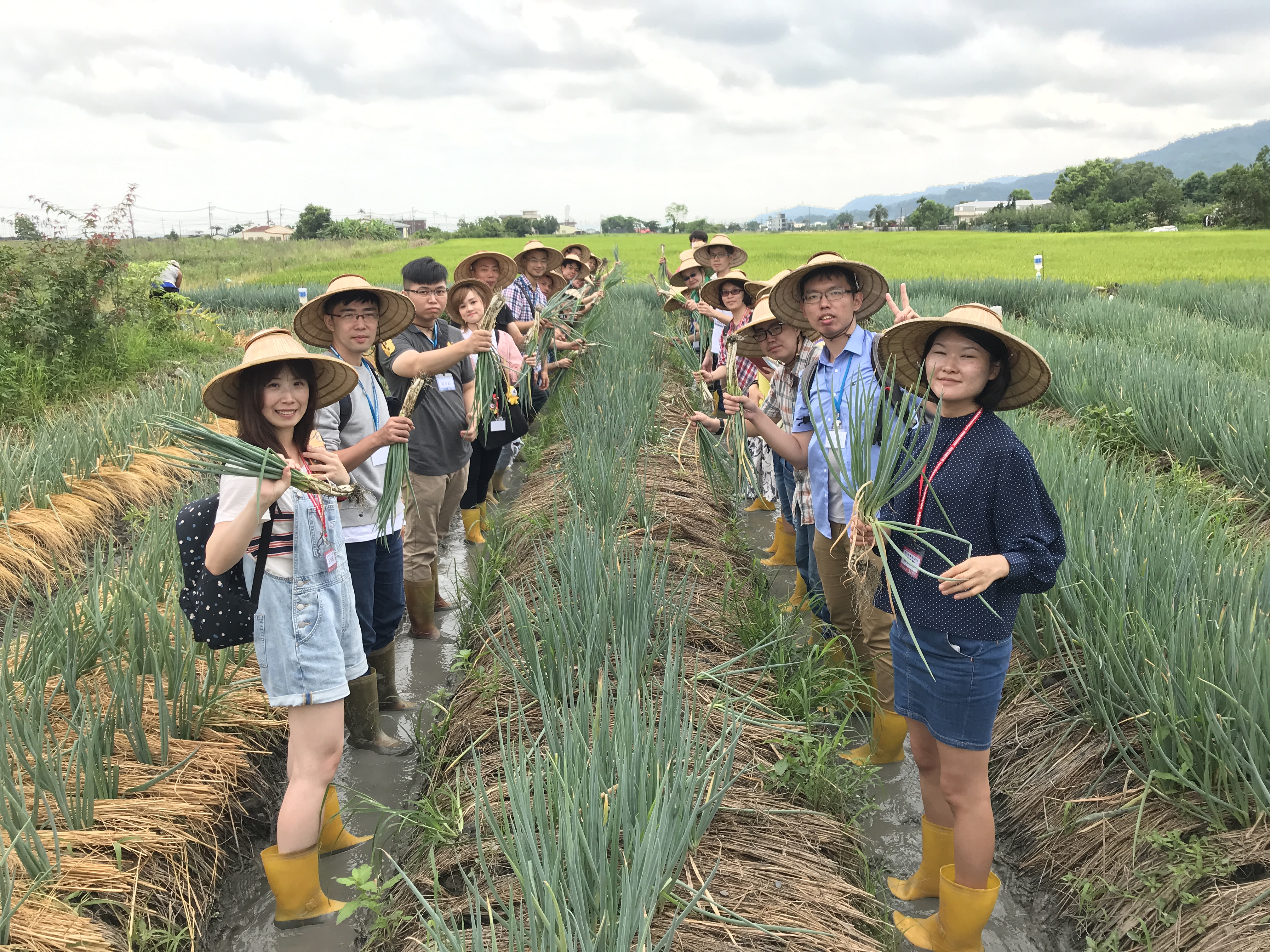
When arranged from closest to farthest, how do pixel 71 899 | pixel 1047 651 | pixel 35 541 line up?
pixel 71 899, pixel 1047 651, pixel 35 541

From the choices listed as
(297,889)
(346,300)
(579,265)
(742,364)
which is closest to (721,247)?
(742,364)

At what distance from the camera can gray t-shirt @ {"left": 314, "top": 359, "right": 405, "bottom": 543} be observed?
2574mm

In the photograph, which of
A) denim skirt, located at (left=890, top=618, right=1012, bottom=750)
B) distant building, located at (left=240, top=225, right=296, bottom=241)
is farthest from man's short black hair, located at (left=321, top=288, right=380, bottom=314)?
distant building, located at (left=240, top=225, right=296, bottom=241)

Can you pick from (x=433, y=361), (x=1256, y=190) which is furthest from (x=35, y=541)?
(x=1256, y=190)

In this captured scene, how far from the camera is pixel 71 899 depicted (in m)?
1.83

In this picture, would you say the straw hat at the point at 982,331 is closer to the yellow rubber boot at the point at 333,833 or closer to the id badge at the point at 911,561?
Answer: the id badge at the point at 911,561

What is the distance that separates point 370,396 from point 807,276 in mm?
1517

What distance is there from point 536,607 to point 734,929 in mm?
1481

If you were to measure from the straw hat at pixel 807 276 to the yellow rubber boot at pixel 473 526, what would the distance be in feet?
8.30

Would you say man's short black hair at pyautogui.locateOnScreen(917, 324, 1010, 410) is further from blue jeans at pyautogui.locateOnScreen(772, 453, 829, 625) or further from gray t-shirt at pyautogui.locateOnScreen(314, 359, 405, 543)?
gray t-shirt at pyautogui.locateOnScreen(314, 359, 405, 543)

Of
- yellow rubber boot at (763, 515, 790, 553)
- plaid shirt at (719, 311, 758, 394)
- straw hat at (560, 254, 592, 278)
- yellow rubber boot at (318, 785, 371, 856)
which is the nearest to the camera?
yellow rubber boot at (318, 785, 371, 856)

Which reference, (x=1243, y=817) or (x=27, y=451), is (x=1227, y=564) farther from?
(x=27, y=451)

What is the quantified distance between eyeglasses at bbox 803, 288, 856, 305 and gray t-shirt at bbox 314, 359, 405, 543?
1.43 meters

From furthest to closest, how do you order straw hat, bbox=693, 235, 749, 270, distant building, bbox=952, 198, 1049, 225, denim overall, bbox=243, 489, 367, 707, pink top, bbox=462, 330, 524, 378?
distant building, bbox=952, 198, 1049, 225 < straw hat, bbox=693, 235, 749, 270 < pink top, bbox=462, 330, 524, 378 < denim overall, bbox=243, 489, 367, 707
